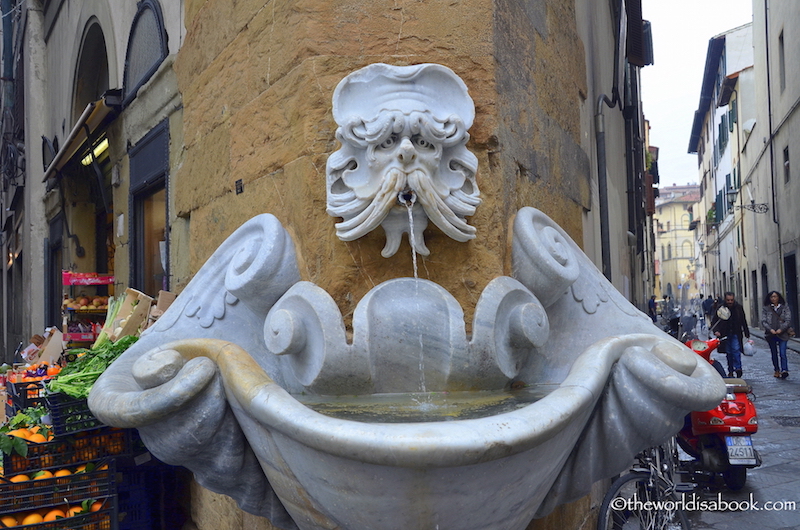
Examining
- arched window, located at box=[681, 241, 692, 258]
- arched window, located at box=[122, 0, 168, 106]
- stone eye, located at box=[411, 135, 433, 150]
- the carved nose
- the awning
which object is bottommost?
the carved nose

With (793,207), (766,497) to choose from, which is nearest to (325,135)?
(766,497)

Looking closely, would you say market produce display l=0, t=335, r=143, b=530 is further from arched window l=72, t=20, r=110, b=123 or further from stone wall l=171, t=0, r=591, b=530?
arched window l=72, t=20, r=110, b=123

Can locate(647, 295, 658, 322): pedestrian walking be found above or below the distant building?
below

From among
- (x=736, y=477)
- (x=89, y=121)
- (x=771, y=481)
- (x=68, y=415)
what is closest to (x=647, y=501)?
(x=736, y=477)

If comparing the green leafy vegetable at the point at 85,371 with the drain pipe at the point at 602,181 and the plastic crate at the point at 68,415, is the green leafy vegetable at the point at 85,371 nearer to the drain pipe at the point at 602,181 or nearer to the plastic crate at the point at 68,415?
the plastic crate at the point at 68,415

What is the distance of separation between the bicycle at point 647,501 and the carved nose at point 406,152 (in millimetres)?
2334

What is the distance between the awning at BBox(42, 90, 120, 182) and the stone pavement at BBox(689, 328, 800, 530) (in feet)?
17.1

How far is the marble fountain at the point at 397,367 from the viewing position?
1.63 metres

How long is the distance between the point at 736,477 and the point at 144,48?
5.25m

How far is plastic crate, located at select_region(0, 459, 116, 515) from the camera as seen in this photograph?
2.87 m

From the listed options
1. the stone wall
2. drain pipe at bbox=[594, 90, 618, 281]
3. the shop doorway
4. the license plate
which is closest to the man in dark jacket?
the license plate

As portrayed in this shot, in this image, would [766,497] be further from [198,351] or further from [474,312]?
[198,351]

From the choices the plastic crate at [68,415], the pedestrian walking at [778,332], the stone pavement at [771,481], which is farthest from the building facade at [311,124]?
the pedestrian walking at [778,332]

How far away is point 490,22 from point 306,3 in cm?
63
